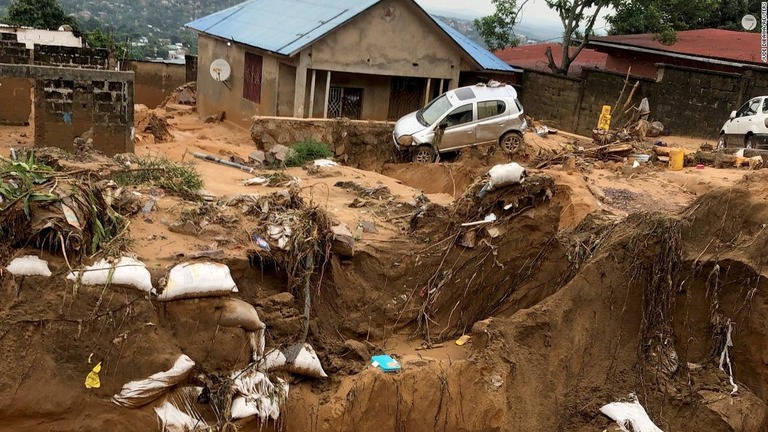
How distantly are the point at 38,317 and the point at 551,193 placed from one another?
5.87 meters

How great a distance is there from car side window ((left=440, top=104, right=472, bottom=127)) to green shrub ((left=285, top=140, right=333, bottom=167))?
261 centimetres

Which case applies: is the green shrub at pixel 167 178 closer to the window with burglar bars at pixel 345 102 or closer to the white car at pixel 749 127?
the window with burglar bars at pixel 345 102

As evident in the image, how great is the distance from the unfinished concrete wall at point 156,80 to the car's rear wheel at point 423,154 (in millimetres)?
13612

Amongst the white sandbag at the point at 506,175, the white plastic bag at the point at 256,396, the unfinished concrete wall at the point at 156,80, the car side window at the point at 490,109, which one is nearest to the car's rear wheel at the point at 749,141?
the car side window at the point at 490,109

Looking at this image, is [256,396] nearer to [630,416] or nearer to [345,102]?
[630,416]

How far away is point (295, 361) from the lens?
726cm

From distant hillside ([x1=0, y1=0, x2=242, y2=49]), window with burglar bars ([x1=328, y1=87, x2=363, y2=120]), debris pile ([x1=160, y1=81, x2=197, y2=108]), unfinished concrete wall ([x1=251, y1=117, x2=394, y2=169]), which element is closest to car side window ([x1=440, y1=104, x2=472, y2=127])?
unfinished concrete wall ([x1=251, y1=117, x2=394, y2=169])

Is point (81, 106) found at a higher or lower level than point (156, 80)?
higher

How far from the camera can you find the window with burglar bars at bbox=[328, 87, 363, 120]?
19.9 m

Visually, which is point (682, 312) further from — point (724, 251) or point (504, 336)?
point (504, 336)

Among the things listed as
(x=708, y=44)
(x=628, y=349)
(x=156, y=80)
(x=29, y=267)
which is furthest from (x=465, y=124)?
(x=156, y=80)

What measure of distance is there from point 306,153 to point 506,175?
6.72 metres

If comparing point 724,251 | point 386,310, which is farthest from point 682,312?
point 386,310

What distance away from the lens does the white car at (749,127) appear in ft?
52.7
